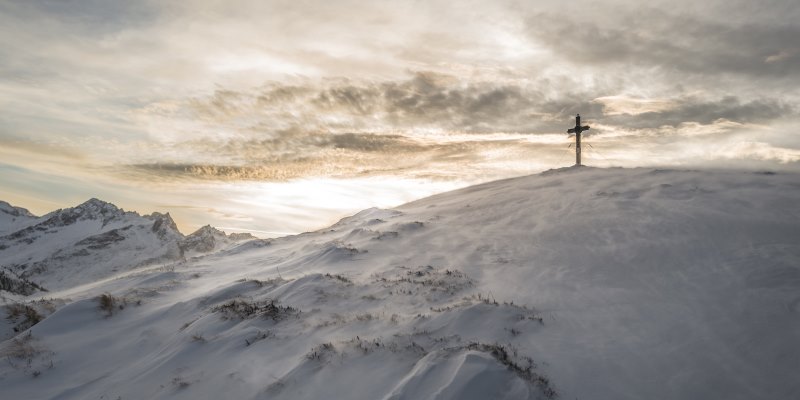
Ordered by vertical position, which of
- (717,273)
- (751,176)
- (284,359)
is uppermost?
(751,176)

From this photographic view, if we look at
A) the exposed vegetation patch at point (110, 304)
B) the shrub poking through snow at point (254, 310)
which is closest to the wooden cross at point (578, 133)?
the shrub poking through snow at point (254, 310)

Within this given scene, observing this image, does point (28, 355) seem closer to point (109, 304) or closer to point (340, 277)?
point (109, 304)

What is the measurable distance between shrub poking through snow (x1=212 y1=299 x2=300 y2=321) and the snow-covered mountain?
6cm

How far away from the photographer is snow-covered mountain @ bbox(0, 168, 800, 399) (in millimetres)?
6250

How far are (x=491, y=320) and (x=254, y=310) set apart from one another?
566 cm

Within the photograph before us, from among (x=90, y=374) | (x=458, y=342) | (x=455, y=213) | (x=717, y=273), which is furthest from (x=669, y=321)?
(x=455, y=213)

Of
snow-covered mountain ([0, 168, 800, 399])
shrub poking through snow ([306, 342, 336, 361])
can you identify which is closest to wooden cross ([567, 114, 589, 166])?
snow-covered mountain ([0, 168, 800, 399])

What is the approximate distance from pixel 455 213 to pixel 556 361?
44.4 feet

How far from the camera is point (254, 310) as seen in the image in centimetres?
984

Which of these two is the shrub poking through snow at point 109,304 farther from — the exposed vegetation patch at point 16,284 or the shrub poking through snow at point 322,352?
the exposed vegetation patch at point 16,284

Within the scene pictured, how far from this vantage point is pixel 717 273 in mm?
9188

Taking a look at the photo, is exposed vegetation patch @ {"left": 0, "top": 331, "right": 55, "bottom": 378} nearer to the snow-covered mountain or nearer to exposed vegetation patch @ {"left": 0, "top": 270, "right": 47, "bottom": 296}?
the snow-covered mountain

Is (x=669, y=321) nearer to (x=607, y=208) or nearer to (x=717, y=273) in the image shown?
(x=717, y=273)

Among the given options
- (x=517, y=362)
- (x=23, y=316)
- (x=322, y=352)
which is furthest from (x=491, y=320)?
(x=23, y=316)
